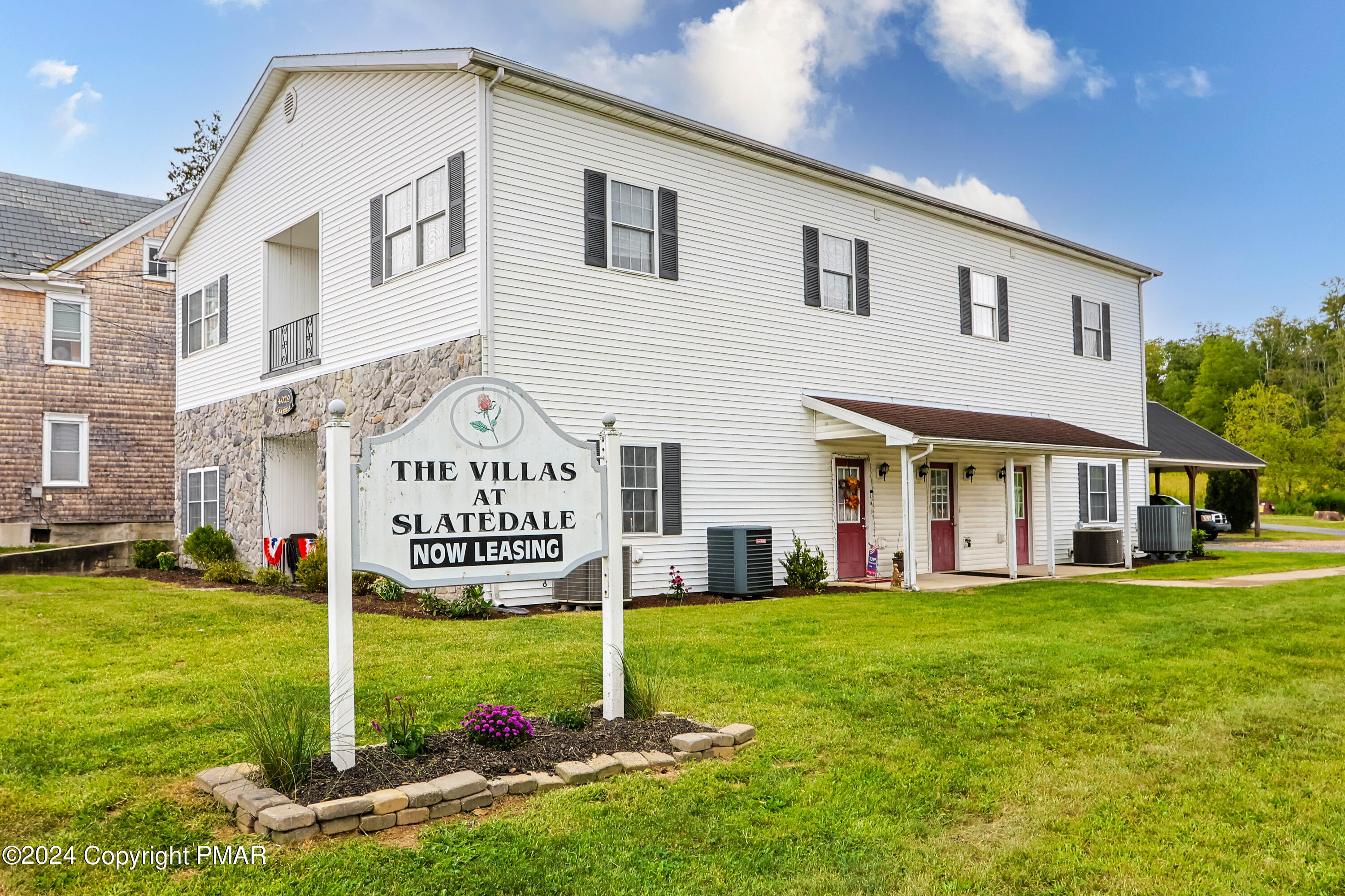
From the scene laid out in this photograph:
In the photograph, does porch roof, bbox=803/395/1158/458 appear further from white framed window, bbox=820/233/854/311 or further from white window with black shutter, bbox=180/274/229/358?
white window with black shutter, bbox=180/274/229/358

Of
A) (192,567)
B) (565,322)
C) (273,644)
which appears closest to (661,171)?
(565,322)

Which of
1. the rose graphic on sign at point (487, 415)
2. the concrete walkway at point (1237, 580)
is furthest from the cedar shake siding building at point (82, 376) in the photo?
the concrete walkway at point (1237, 580)

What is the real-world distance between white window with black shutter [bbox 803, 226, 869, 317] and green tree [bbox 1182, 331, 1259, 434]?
195 ft

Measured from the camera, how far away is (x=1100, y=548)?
1986 cm

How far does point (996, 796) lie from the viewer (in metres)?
4.70

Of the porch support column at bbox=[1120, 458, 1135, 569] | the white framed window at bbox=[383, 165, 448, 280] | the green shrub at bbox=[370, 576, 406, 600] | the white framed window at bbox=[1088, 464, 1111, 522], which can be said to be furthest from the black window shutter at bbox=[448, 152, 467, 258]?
the white framed window at bbox=[1088, 464, 1111, 522]

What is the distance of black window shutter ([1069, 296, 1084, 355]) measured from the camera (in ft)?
71.2

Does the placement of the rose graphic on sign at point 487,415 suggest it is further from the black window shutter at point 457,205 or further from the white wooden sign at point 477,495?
the black window shutter at point 457,205

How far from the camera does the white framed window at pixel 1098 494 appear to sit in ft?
69.4

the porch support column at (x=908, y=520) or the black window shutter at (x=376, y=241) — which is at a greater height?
the black window shutter at (x=376, y=241)

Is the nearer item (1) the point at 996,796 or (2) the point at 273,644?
(1) the point at 996,796

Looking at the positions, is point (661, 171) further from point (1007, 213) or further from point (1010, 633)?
point (1007, 213)

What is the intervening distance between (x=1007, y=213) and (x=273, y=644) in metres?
50.7

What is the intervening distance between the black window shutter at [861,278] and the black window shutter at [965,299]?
2.93 m
